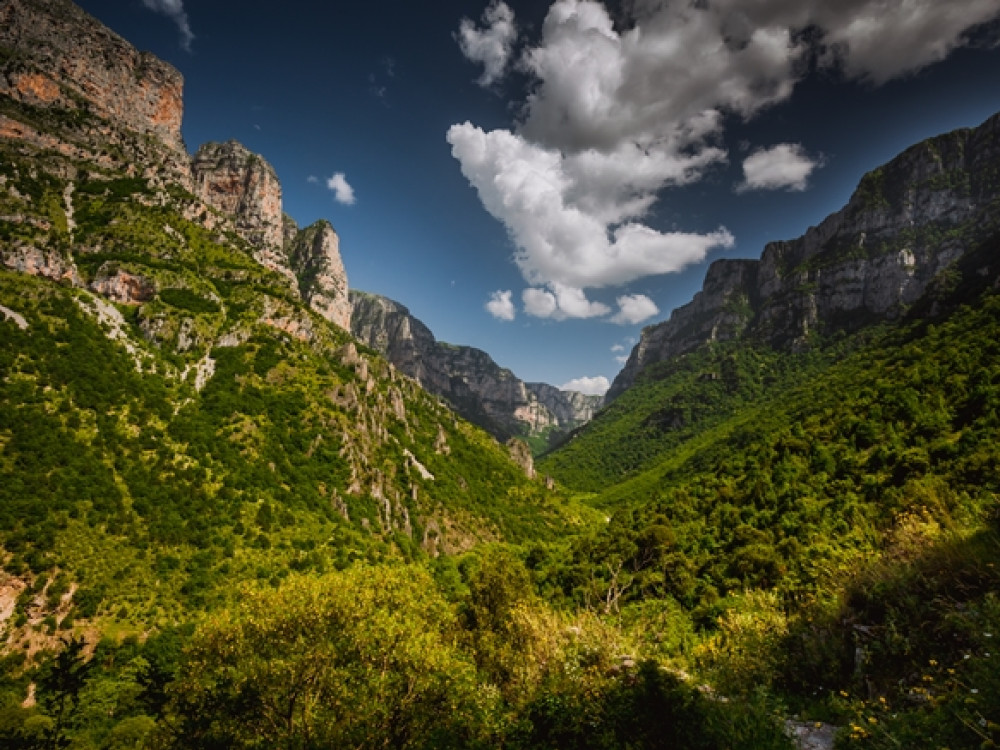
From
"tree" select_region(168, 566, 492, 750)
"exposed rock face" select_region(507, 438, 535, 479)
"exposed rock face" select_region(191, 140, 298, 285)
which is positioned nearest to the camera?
"tree" select_region(168, 566, 492, 750)

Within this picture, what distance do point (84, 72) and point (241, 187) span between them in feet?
220

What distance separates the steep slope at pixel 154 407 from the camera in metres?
41.2

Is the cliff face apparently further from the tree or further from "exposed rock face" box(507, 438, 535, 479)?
"exposed rock face" box(507, 438, 535, 479)

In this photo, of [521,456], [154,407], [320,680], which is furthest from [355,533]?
[521,456]

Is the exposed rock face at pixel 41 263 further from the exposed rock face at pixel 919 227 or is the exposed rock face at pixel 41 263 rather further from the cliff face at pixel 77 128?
the exposed rock face at pixel 919 227

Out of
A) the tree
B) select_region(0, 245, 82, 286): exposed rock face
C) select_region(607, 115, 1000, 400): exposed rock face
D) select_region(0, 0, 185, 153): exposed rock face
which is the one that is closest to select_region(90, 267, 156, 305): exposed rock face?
select_region(0, 245, 82, 286): exposed rock face

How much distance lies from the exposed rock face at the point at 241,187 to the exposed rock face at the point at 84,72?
1243 inches

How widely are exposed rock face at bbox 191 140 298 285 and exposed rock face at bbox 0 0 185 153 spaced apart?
3158 centimetres

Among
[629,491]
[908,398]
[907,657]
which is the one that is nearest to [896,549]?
[907,657]

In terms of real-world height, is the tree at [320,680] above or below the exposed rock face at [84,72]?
below

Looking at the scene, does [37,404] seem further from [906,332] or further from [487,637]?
[906,332]

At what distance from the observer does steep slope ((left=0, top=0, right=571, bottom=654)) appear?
135 ft

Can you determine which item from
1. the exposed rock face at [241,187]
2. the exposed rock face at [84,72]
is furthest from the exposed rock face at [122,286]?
the exposed rock face at [241,187]

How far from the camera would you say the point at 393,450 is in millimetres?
95562
